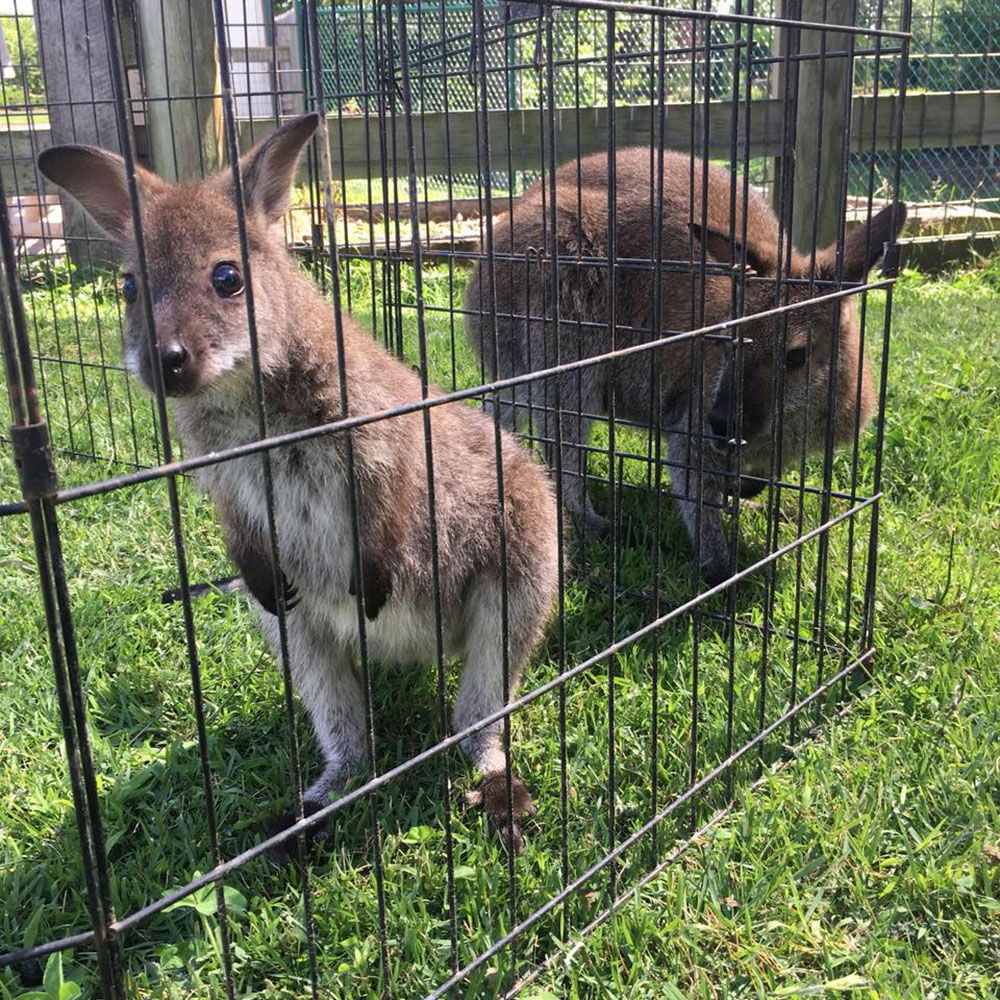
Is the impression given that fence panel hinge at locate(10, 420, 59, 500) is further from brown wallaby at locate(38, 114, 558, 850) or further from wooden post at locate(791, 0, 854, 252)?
wooden post at locate(791, 0, 854, 252)

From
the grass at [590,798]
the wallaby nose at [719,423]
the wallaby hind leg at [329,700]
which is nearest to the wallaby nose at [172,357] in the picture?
the grass at [590,798]

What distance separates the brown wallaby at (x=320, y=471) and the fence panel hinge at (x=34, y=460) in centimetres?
57

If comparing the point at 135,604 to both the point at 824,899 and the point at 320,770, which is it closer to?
the point at 320,770

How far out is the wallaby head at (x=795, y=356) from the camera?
122 inches

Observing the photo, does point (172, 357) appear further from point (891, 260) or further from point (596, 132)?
point (596, 132)

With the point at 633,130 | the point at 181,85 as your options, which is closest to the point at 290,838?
the point at 181,85

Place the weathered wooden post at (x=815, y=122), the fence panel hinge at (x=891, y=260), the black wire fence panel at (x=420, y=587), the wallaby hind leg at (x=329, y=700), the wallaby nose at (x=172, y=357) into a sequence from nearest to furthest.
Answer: the black wire fence panel at (x=420, y=587), the wallaby nose at (x=172, y=357), the wallaby hind leg at (x=329, y=700), the fence panel hinge at (x=891, y=260), the weathered wooden post at (x=815, y=122)

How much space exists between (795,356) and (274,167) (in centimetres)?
210

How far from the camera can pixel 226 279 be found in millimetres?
1989

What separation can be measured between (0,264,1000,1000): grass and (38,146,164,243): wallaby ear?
1186 millimetres

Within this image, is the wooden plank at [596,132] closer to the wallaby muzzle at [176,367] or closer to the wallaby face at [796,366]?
the wallaby face at [796,366]

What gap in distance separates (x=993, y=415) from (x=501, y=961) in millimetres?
3365

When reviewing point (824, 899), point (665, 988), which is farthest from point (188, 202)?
point (824, 899)

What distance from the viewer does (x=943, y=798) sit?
230 centimetres
